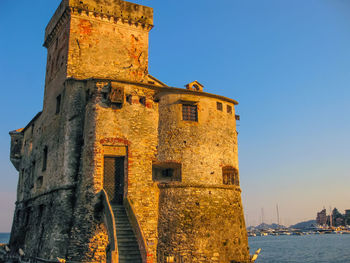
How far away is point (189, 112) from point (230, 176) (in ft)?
17.8

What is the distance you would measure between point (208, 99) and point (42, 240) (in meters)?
13.0

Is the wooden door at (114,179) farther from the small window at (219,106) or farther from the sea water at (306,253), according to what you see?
the sea water at (306,253)

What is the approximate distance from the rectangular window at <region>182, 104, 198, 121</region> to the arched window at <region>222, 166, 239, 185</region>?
4.08 metres

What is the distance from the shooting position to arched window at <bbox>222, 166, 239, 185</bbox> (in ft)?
76.9

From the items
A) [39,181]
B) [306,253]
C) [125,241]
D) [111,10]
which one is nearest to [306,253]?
[306,253]

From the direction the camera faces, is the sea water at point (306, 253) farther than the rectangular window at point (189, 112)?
Yes

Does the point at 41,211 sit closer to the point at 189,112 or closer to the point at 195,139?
the point at 195,139

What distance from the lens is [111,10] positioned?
22.7 m

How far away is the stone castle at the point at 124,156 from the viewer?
18391mm

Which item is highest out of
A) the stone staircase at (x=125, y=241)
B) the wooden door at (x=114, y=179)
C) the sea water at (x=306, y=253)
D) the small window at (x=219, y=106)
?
the small window at (x=219, y=106)

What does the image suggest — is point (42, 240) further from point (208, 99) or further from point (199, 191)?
point (208, 99)

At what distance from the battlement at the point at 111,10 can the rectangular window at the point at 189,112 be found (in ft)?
21.1

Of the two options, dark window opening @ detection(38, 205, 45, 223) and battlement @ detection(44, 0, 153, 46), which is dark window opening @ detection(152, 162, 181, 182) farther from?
battlement @ detection(44, 0, 153, 46)

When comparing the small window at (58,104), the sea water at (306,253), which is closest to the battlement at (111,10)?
the small window at (58,104)
